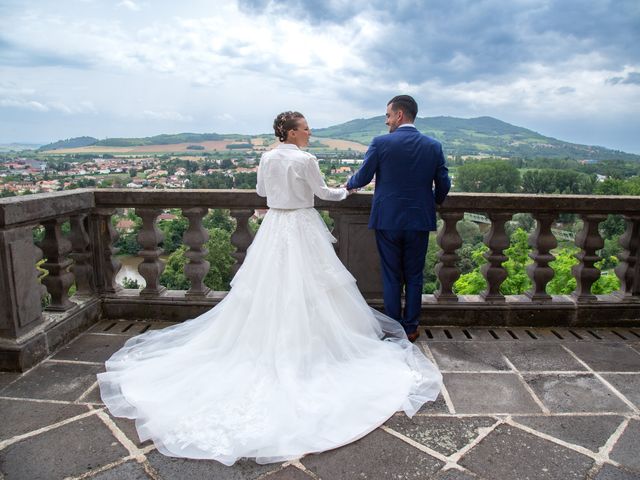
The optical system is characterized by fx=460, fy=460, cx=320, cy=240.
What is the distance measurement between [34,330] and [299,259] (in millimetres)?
2004

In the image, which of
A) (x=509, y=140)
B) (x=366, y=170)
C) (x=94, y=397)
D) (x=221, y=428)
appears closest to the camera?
(x=221, y=428)

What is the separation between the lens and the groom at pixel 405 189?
11.2ft

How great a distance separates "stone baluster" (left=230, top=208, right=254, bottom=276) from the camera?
4.07m

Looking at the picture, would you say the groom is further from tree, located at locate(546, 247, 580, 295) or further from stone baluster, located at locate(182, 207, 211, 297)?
tree, located at locate(546, 247, 580, 295)

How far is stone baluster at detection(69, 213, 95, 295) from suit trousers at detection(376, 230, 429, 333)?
8.40 feet

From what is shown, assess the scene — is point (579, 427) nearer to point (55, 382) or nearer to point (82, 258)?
point (55, 382)

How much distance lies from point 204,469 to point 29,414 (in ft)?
3.94

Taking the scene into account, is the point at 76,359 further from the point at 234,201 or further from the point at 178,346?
the point at 234,201

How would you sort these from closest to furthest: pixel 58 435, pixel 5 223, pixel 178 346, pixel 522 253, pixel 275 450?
pixel 275 450 → pixel 58 435 → pixel 5 223 → pixel 178 346 → pixel 522 253

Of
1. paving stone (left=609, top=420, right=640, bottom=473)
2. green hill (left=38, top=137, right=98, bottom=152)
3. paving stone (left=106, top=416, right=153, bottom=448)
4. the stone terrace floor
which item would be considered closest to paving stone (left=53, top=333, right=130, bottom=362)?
the stone terrace floor

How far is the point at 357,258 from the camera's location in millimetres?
4121

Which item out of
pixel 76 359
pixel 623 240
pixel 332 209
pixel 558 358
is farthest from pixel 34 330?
pixel 623 240

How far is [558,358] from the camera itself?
342cm

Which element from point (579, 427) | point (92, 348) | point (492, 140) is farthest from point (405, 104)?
point (492, 140)
